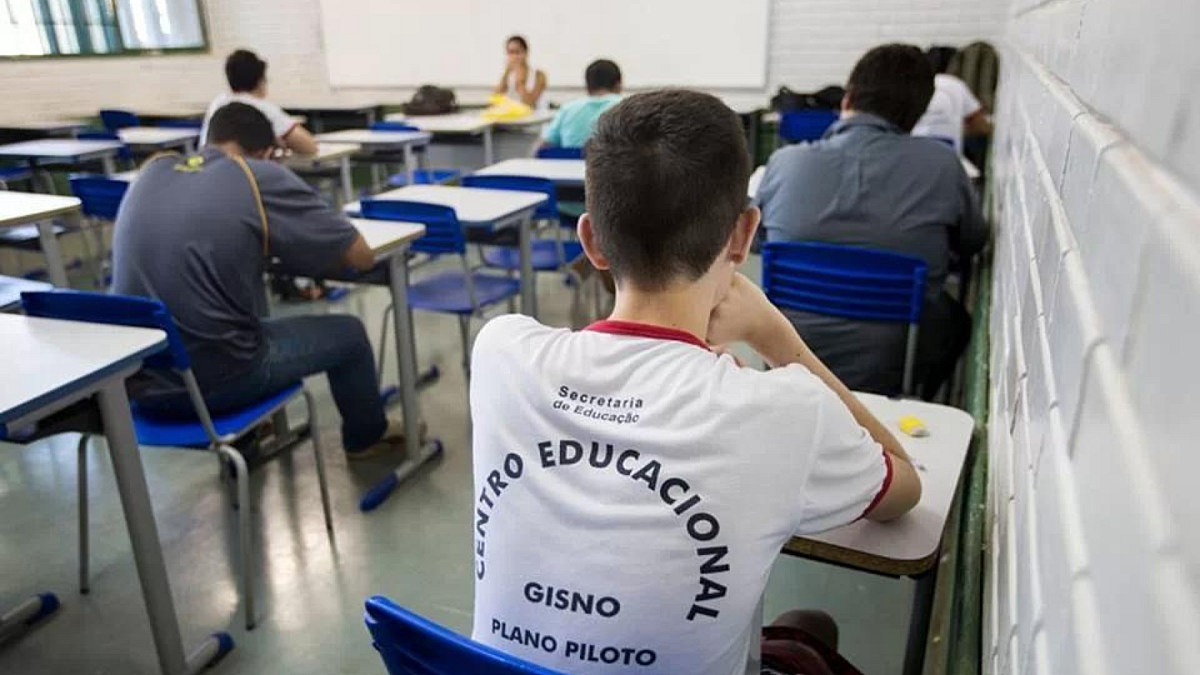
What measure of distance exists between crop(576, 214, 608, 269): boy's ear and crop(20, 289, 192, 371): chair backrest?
118 centimetres

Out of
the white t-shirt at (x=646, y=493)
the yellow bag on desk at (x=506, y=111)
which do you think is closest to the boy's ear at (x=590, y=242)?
the white t-shirt at (x=646, y=493)

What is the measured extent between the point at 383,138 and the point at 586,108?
4.13 feet

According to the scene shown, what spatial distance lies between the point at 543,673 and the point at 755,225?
59cm

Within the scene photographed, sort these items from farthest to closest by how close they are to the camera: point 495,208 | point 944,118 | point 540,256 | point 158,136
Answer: point 158,136 < point 944,118 < point 540,256 < point 495,208

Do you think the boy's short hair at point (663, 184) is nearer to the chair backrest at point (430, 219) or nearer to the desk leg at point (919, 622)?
the desk leg at point (919, 622)

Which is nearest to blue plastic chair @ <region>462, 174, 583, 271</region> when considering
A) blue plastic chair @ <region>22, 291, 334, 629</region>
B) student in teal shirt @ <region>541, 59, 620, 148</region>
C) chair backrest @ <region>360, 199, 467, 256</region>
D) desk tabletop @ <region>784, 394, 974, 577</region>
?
chair backrest @ <region>360, 199, 467, 256</region>

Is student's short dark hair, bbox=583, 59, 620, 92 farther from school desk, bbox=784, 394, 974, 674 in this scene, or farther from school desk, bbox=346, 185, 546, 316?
school desk, bbox=784, 394, 974, 674

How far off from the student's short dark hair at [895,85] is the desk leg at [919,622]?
1.38 metres

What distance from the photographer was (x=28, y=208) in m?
2.62

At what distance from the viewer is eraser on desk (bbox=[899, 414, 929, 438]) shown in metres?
1.35

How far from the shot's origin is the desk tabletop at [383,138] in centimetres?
491

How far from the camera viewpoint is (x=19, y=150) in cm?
476

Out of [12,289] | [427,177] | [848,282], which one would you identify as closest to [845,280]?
[848,282]

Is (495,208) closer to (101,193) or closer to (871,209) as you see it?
(871,209)
